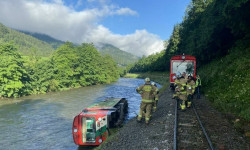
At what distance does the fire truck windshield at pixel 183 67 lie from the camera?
21.9 meters

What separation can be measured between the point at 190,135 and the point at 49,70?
41134 millimetres

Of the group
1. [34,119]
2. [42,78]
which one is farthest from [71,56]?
[34,119]

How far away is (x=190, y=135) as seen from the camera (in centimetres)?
932

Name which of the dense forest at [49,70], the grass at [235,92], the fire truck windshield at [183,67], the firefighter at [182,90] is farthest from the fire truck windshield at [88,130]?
the dense forest at [49,70]

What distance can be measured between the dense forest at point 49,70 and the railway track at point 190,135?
31.7m

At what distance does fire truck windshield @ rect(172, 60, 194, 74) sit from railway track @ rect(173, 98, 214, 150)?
10.1m

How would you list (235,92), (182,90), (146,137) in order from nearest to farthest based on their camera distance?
1. (146,137)
2. (182,90)
3. (235,92)

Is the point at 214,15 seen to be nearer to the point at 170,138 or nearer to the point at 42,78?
the point at 170,138

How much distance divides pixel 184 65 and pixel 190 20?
32920 millimetres

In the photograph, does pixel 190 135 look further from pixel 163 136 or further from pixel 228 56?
pixel 228 56

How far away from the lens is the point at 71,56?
5709 centimetres

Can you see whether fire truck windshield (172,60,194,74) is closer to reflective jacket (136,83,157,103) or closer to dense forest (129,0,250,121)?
dense forest (129,0,250,121)

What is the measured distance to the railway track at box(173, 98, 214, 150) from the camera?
8070 mm

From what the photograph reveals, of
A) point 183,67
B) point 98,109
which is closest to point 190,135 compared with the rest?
point 98,109
